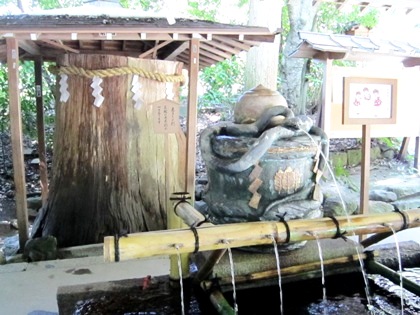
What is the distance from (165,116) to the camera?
448 cm

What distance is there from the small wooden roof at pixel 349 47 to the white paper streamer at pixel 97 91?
2435 millimetres

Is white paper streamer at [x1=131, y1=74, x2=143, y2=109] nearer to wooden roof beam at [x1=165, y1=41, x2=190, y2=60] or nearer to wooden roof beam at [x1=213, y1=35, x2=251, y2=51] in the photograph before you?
wooden roof beam at [x1=165, y1=41, x2=190, y2=60]

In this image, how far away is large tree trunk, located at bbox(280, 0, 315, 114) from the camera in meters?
10.3

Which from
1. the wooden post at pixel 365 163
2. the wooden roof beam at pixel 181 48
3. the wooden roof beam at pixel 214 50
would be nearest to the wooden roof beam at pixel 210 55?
the wooden roof beam at pixel 214 50

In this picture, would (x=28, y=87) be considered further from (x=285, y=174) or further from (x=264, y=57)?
(x=285, y=174)

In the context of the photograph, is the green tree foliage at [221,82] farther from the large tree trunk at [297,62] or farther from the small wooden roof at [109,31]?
the small wooden roof at [109,31]

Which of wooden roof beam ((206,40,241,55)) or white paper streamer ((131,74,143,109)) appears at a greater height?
wooden roof beam ((206,40,241,55))

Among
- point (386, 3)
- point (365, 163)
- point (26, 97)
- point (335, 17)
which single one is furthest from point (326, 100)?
point (335, 17)

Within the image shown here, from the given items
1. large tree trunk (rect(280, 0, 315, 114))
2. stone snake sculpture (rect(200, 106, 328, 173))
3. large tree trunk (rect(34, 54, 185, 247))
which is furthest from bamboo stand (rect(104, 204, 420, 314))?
large tree trunk (rect(280, 0, 315, 114))

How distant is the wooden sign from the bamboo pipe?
97.1 inches

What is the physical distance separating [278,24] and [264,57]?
75cm

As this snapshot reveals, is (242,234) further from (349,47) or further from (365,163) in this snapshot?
(349,47)

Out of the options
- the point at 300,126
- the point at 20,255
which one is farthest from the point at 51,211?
the point at 300,126

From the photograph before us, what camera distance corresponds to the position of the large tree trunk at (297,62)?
33.8ft
